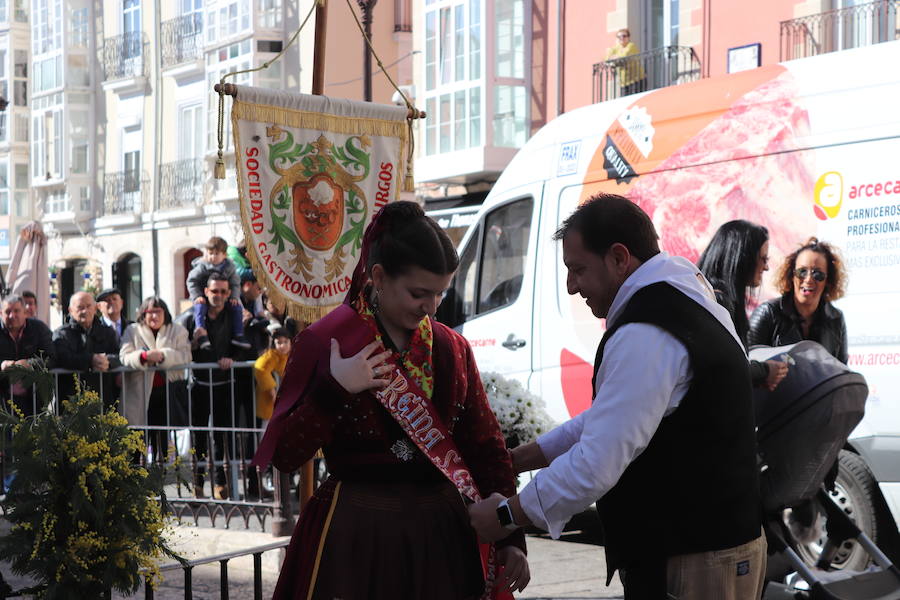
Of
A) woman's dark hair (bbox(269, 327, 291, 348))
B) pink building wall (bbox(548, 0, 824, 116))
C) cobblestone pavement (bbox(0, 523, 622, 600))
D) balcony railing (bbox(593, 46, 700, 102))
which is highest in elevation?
pink building wall (bbox(548, 0, 824, 116))

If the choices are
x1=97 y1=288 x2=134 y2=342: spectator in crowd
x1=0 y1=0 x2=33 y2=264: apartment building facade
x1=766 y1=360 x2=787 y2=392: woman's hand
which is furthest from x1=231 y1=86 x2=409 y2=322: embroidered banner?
x1=0 y1=0 x2=33 y2=264: apartment building facade

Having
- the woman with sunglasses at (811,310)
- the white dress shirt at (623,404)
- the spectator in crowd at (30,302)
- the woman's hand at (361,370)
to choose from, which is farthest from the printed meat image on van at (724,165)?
the spectator in crowd at (30,302)

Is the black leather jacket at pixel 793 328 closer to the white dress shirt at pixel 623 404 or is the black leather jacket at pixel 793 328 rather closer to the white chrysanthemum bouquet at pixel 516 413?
the white chrysanthemum bouquet at pixel 516 413

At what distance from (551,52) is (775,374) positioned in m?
19.1

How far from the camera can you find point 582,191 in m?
8.41

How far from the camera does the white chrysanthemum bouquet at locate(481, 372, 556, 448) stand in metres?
5.26

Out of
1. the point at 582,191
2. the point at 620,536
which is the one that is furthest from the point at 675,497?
the point at 582,191

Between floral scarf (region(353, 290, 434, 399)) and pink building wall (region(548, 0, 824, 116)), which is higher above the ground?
pink building wall (region(548, 0, 824, 116))

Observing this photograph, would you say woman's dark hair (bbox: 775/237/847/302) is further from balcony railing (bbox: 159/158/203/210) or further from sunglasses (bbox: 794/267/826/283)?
balcony railing (bbox: 159/158/203/210)

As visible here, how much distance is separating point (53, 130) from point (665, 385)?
36.7 metres

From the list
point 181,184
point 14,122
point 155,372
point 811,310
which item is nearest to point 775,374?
point 811,310

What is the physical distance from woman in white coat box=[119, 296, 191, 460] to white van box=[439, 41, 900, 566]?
1.96 meters

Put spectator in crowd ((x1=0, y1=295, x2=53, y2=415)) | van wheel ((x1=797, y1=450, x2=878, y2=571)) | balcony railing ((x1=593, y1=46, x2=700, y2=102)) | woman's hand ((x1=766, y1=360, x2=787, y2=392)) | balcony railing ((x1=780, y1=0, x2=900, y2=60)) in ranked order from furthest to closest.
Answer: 1. balcony railing ((x1=593, y1=46, x2=700, y2=102))
2. balcony railing ((x1=780, y1=0, x2=900, y2=60))
3. spectator in crowd ((x1=0, y1=295, x2=53, y2=415))
4. van wheel ((x1=797, y1=450, x2=878, y2=571))
5. woman's hand ((x1=766, y1=360, x2=787, y2=392))

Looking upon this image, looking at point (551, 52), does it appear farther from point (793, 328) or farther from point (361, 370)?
point (361, 370)
